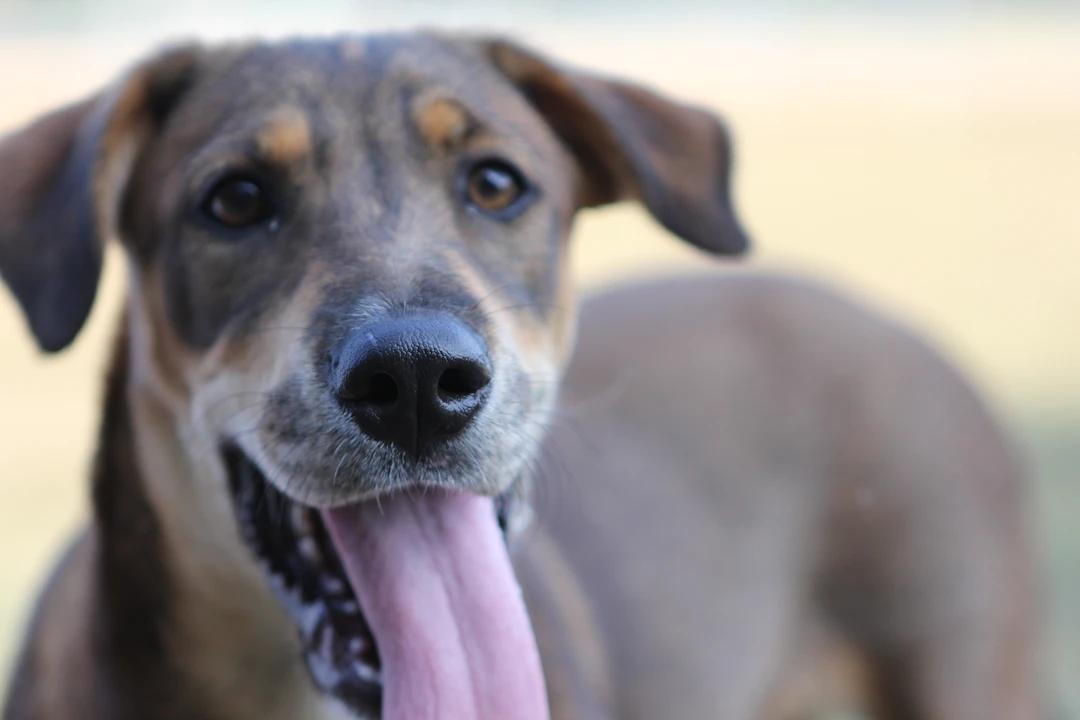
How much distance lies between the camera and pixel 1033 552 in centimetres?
495

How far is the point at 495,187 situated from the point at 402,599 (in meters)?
0.95

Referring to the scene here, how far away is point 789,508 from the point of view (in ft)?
15.0

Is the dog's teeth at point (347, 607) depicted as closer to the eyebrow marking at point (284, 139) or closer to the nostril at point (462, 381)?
the nostril at point (462, 381)

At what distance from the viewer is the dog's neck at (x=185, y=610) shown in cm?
338

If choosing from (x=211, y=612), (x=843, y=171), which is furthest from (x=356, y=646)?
(x=843, y=171)

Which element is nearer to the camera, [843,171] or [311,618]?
[311,618]

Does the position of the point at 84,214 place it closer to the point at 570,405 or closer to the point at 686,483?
the point at 570,405

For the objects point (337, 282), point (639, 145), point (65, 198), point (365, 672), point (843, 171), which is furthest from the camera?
point (843, 171)

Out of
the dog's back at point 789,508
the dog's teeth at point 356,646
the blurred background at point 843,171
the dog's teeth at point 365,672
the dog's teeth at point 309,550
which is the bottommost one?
the blurred background at point 843,171

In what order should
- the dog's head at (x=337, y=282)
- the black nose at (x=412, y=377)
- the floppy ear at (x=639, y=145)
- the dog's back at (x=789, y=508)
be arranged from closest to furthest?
the black nose at (x=412, y=377), the dog's head at (x=337, y=282), the floppy ear at (x=639, y=145), the dog's back at (x=789, y=508)

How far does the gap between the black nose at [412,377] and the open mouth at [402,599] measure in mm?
353

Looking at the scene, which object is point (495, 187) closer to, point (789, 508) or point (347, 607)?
point (347, 607)

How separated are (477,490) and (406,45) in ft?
3.81

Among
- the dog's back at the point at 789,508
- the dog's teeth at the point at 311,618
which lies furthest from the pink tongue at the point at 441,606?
the dog's back at the point at 789,508
